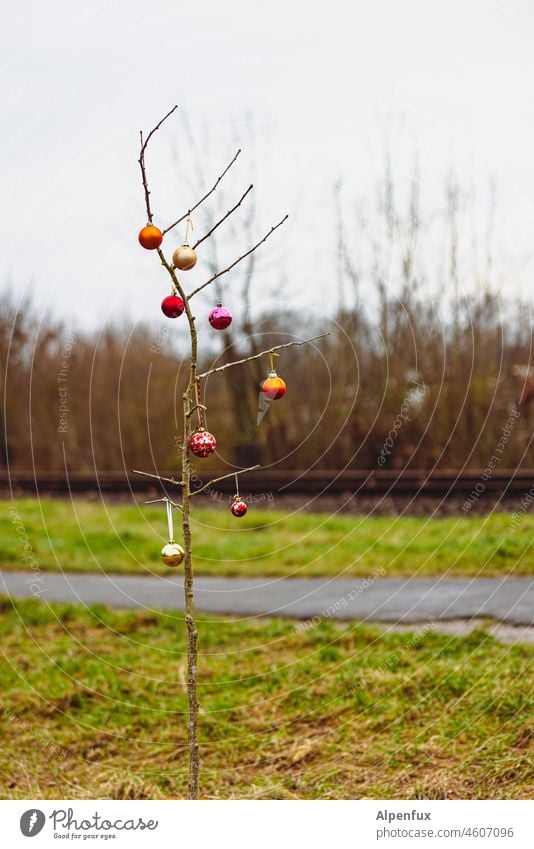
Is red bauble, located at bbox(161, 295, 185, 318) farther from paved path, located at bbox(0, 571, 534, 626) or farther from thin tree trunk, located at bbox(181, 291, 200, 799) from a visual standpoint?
paved path, located at bbox(0, 571, 534, 626)

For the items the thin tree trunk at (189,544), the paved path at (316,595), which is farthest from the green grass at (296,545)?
the thin tree trunk at (189,544)

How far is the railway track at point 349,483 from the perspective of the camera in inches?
345

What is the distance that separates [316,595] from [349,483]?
3.70 m

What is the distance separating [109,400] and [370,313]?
464cm

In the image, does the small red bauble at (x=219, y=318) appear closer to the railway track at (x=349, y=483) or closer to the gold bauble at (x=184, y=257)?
the gold bauble at (x=184, y=257)

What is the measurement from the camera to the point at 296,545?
769 centimetres

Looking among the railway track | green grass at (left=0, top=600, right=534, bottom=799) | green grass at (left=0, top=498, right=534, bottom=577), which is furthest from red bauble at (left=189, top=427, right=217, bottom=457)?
the railway track

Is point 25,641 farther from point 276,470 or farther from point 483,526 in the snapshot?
point 276,470

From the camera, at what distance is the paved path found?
5.53 m

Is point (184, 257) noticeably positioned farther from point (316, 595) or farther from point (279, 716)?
point (316, 595)

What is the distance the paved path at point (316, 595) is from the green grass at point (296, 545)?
213 mm

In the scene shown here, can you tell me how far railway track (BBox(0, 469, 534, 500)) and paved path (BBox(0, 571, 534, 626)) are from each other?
1.07 metres

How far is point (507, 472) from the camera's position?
29.9 ft
